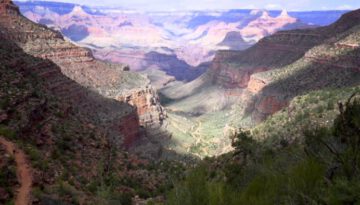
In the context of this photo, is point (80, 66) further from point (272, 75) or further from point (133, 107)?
point (272, 75)

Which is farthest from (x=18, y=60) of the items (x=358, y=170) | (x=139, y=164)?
(x=358, y=170)

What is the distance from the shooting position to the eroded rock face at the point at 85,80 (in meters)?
54.9

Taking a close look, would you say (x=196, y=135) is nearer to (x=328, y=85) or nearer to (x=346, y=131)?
(x=328, y=85)

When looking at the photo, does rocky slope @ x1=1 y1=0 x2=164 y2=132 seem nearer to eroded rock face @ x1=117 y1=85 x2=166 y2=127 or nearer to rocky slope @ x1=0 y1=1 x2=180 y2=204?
eroded rock face @ x1=117 y1=85 x2=166 y2=127

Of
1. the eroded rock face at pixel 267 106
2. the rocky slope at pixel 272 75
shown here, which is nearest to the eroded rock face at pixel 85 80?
the rocky slope at pixel 272 75

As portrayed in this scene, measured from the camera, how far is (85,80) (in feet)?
239

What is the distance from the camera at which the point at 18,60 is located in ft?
127

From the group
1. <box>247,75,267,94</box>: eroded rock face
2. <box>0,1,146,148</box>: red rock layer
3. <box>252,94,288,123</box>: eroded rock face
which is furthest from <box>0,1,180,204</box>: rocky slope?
<box>247,75,267,94</box>: eroded rock face

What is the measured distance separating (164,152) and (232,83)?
54.2m

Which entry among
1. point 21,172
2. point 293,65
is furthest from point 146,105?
point 21,172

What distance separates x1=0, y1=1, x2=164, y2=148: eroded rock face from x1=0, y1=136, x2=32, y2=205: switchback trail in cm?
2117

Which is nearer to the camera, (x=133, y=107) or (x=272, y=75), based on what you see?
(x=133, y=107)

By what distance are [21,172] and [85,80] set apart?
168ft

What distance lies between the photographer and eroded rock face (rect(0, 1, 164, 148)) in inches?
2163
